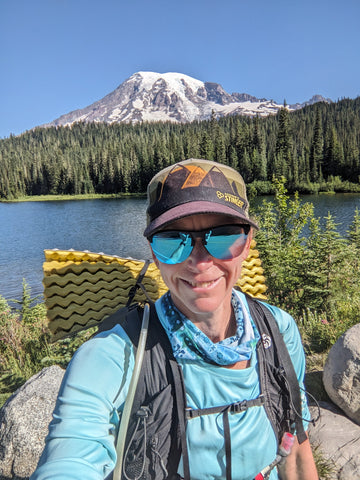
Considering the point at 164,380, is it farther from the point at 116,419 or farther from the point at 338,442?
the point at 338,442

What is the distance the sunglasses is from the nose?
12mm

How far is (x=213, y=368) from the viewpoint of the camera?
1.25 meters

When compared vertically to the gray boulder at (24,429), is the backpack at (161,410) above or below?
above

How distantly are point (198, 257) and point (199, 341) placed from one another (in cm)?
33

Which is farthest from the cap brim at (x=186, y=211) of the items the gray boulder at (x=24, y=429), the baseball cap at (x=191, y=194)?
the gray boulder at (x=24, y=429)

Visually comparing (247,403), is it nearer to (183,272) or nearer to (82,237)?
(183,272)

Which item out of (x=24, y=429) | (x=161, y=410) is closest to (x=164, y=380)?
(x=161, y=410)

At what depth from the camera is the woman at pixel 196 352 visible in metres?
1.05

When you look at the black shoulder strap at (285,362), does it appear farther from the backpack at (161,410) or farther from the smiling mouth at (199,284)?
the smiling mouth at (199,284)

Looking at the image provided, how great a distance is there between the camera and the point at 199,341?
1260mm

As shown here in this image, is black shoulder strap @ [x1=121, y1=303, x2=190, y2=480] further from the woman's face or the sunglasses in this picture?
the sunglasses

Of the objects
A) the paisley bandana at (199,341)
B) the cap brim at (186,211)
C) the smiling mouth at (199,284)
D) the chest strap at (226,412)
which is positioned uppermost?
the cap brim at (186,211)

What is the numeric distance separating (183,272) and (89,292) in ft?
17.6

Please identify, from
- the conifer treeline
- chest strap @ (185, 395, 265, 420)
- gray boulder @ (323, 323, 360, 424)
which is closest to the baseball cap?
chest strap @ (185, 395, 265, 420)
